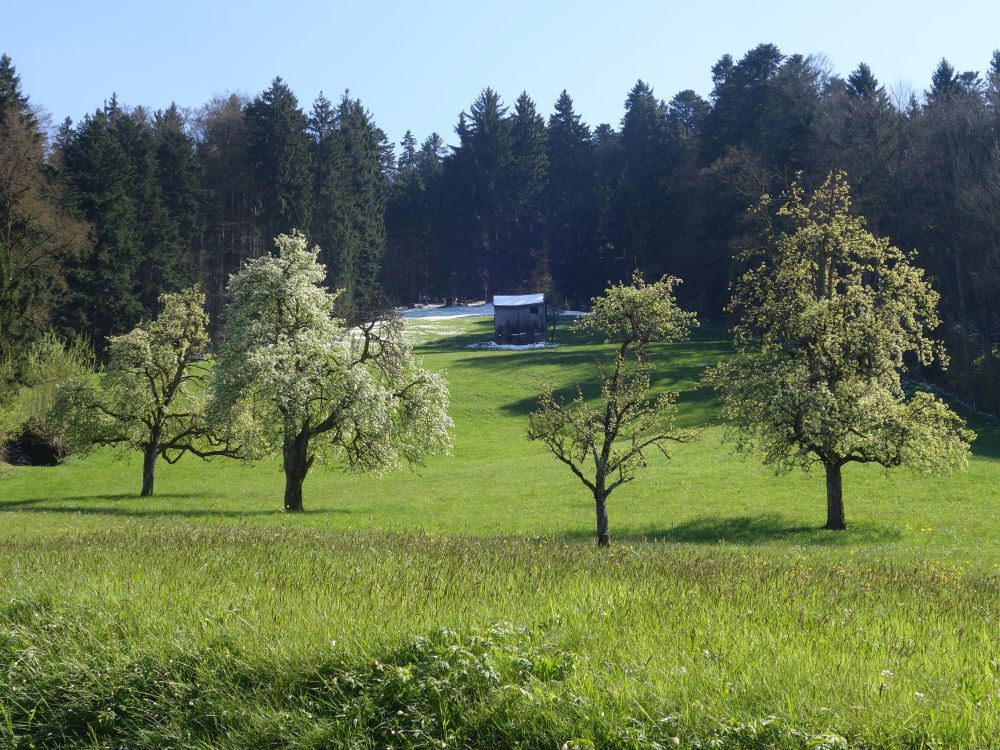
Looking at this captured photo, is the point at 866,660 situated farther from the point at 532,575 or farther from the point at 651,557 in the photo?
the point at 651,557

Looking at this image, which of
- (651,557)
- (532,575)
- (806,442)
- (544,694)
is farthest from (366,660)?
(806,442)

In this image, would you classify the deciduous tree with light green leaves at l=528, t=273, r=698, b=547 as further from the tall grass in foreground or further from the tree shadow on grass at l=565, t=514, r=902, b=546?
the tall grass in foreground

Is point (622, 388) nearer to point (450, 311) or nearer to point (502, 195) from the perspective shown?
point (450, 311)

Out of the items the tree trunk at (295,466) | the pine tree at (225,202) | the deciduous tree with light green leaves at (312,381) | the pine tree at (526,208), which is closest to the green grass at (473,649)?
the deciduous tree with light green leaves at (312,381)

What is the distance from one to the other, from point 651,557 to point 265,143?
89.5m

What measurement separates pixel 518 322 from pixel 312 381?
6165 centimetres

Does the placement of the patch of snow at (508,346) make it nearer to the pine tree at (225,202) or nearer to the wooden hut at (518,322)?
the wooden hut at (518,322)

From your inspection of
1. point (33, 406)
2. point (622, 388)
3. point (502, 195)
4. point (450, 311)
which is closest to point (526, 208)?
point (502, 195)

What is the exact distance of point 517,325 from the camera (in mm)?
94312

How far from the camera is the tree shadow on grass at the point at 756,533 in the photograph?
90.4ft

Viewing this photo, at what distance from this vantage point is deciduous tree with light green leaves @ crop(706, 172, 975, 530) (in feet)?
92.7

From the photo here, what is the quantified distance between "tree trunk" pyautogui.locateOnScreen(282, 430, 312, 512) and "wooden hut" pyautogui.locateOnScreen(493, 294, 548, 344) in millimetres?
58993

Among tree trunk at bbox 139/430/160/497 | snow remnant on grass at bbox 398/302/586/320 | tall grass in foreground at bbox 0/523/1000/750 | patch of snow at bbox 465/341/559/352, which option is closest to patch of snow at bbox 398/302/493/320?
snow remnant on grass at bbox 398/302/586/320

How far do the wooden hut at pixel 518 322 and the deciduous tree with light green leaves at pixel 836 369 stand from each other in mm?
62802
